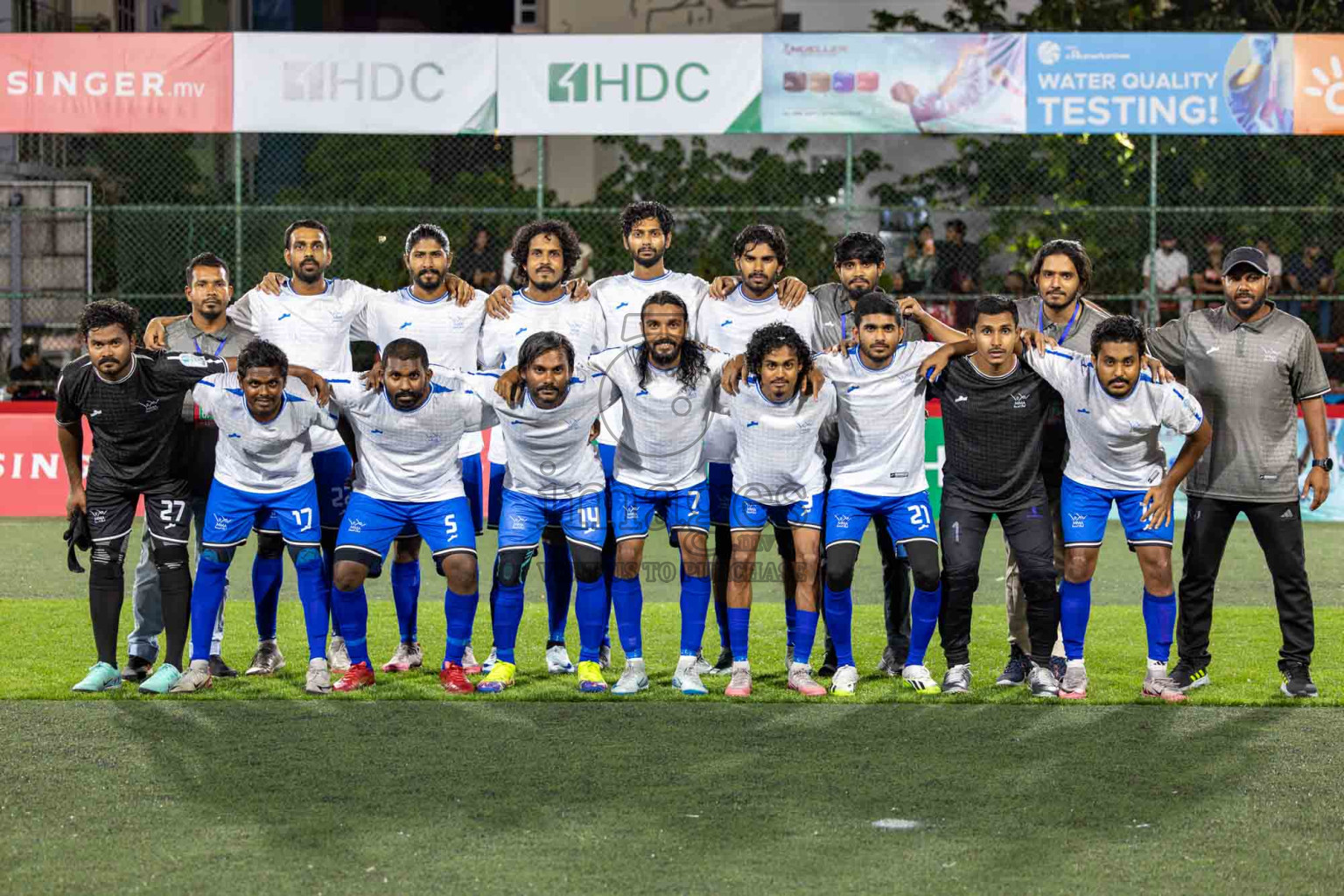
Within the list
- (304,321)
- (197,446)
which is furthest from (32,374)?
(197,446)

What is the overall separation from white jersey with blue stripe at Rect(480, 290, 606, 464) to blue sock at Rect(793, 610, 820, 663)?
5.06 ft

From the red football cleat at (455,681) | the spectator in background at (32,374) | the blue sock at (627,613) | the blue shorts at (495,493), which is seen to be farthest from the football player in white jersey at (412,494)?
the spectator in background at (32,374)

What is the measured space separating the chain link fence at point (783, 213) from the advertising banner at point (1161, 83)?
0.86 metres

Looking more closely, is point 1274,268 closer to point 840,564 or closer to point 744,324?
point 744,324

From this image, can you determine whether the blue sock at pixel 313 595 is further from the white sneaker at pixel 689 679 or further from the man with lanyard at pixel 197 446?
the white sneaker at pixel 689 679

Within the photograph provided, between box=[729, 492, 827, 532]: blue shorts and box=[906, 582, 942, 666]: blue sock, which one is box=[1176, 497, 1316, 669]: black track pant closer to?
box=[906, 582, 942, 666]: blue sock

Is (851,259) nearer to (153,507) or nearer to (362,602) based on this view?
(362,602)

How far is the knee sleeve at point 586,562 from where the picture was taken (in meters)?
7.32

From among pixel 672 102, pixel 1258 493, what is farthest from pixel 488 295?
pixel 672 102

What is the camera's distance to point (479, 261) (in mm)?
16891

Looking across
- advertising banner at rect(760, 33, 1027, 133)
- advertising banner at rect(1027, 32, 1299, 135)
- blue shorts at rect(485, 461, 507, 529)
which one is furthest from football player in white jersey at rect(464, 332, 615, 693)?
advertising banner at rect(1027, 32, 1299, 135)

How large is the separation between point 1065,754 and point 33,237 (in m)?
13.9

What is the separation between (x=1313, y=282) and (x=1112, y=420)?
36.9ft

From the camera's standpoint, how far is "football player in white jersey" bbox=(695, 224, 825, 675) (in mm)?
7609
